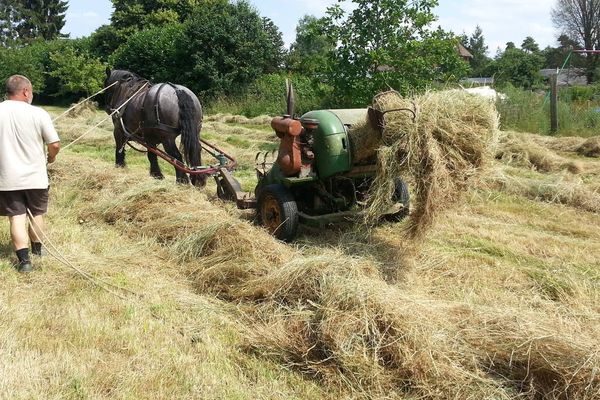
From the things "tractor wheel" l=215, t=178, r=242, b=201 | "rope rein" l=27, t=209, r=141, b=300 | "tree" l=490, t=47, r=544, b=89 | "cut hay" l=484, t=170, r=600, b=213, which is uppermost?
"tree" l=490, t=47, r=544, b=89

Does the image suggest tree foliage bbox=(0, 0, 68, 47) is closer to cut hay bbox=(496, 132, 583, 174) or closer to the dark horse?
the dark horse

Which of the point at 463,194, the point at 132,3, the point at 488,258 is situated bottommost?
the point at 488,258

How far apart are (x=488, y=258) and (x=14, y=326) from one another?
12.9 ft

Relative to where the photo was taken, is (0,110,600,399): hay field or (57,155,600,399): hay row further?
(0,110,600,399): hay field

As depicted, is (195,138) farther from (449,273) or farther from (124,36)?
(124,36)

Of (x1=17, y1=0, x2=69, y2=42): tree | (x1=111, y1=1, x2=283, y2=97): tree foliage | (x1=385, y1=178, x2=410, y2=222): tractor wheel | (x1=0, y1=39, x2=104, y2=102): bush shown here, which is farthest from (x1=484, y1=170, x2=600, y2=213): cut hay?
(x1=17, y1=0, x2=69, y2=42): tree

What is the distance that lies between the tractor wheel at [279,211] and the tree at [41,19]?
231 ft

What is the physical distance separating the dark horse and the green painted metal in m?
3.23

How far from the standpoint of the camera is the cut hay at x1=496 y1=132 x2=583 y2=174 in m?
8.82

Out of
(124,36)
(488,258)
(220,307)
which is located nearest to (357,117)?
(488,258)

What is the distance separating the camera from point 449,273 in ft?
15.2

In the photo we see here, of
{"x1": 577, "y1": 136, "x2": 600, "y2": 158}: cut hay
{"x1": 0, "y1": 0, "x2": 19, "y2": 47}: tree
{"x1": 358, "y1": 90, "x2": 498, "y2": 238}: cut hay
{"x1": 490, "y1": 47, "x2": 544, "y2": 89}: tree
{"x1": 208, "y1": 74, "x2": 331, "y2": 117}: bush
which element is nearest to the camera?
{"x1": 358, "y1": 90, "x2": 498, "y2": 238}: cut hay

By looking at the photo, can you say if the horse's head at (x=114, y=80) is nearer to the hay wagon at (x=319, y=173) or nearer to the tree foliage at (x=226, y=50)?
the hay wagon at (x=319, y=173)

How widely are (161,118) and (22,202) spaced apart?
352 centimetres
